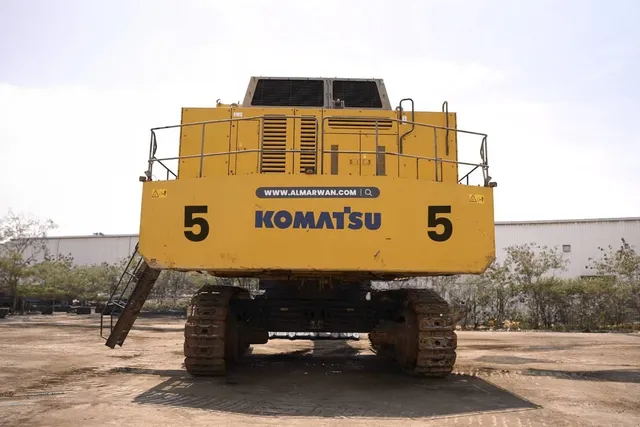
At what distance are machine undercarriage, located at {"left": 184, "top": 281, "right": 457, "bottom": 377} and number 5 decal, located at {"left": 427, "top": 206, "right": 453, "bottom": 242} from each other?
1316 mm

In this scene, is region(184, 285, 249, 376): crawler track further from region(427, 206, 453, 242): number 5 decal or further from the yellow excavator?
region(427, 206, 453, 242): number 5 decal

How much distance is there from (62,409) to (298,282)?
409 cm

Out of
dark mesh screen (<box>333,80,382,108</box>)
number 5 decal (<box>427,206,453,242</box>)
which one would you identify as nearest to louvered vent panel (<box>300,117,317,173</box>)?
dark mesh screen (<box>333,80,382,108</box>)

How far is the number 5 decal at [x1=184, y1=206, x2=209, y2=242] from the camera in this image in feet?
21.1

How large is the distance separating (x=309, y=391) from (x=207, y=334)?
162 centimetres

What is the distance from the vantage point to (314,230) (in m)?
6.30

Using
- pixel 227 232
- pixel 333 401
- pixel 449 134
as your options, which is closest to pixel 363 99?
pixel 449 134

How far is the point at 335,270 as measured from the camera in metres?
6.32

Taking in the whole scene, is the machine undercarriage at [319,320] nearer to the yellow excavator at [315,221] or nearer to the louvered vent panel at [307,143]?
the yellow excavator at [315,221]

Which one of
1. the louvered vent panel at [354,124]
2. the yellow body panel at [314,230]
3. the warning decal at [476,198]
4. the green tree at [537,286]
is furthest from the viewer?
the green tree at [537,286]

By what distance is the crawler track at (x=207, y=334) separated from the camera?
7.13 metres

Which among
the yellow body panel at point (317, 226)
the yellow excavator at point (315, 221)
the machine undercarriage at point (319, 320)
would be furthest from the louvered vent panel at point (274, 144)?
the machine undercarriage at point (319, 320)

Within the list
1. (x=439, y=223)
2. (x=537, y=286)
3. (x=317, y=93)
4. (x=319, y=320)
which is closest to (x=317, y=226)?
(x=439, y=223)

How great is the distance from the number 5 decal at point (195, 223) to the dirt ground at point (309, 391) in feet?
6.41
